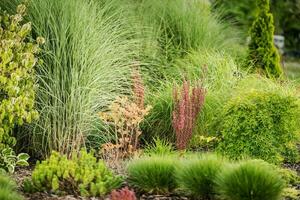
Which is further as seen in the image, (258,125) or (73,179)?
(258,125)

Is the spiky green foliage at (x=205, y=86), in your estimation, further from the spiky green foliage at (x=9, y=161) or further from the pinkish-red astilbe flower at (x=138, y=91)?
the spiky green foliage at (x=9, y=161)

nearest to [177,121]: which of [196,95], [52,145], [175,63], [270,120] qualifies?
[196,95]

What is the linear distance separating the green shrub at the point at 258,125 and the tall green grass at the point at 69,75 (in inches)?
58.2

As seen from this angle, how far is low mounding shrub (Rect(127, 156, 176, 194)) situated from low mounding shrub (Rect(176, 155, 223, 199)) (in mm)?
124

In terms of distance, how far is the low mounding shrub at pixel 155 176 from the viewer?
18.4 feet

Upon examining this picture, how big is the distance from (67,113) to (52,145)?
0.37 meters

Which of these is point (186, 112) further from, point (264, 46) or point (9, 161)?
point (264, 46)

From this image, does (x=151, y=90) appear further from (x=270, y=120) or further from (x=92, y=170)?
(x=92, y=170)

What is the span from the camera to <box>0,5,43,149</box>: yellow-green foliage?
6430 millimetres

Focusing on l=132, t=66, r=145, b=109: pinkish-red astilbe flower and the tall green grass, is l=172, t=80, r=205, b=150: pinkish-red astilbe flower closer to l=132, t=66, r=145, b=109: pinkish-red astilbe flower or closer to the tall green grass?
l=132, t=66, r=145, b=109: pinkish-red astilbe flower

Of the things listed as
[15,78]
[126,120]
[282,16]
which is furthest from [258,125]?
[282,16]

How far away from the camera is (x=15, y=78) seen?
6.40 m

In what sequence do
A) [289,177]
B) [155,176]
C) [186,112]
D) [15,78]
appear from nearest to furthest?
[155,176] < [289,177] < [15,78] < [186,112]

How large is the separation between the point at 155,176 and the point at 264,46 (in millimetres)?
5590
